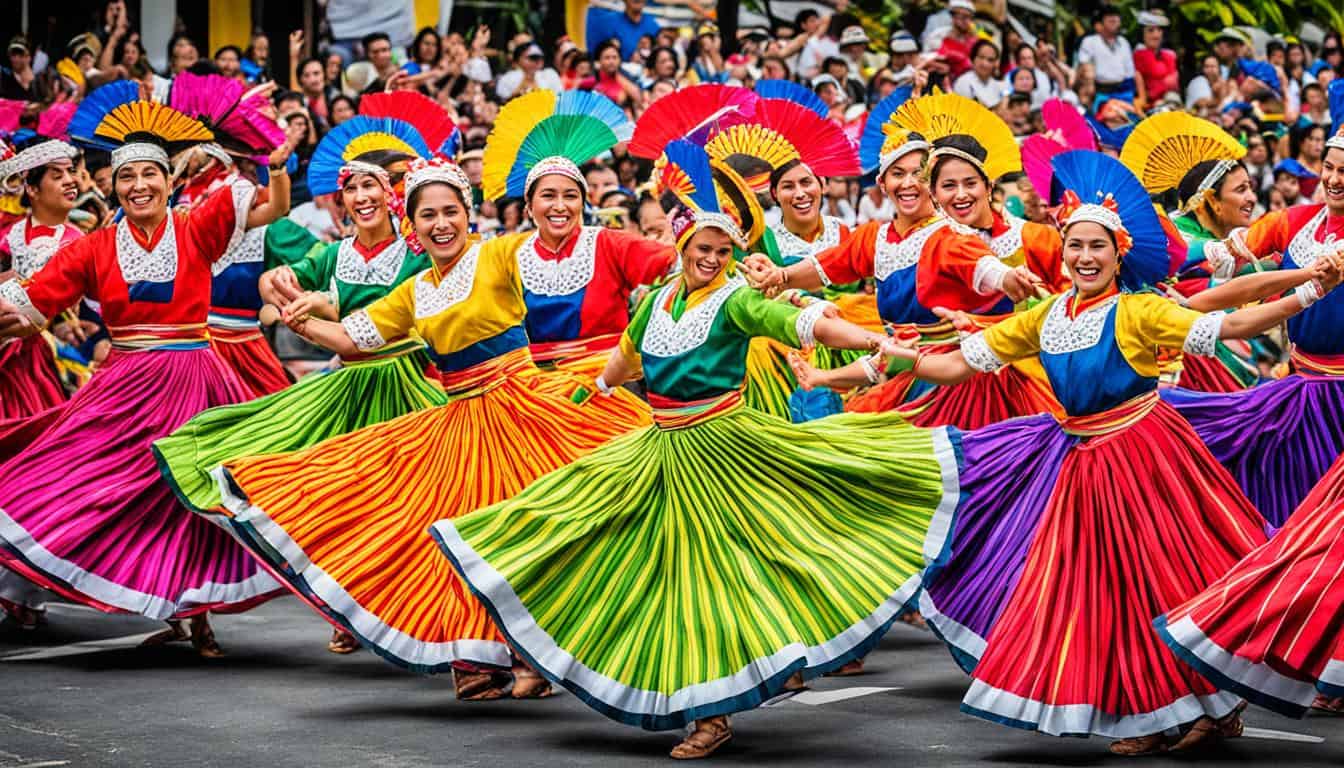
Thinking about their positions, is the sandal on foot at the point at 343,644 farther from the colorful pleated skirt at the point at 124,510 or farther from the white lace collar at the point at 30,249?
the white lace collar at the point at 30,249

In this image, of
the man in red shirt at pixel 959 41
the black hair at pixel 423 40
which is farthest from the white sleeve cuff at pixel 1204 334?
the man in red shirt at pixel 959 41

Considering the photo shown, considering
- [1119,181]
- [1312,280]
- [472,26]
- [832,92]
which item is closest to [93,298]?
[1119,181]

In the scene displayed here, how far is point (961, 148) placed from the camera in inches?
306

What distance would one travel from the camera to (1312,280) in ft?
19.1

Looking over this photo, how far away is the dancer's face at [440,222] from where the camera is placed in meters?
7.25

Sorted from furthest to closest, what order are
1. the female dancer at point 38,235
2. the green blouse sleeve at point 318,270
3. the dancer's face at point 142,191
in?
the female dancer at point 38,235 < the green blouse sleeve at point 318,270 < the dancer's face at point 142,191

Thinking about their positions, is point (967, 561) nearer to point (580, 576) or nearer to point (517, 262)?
point (580, 576)

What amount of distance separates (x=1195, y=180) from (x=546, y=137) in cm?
278

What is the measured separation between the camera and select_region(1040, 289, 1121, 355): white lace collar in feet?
20.0

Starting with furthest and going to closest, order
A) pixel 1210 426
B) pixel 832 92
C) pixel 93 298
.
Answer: pixel 832 92 → pixel 93 298 → pixel 1210 426

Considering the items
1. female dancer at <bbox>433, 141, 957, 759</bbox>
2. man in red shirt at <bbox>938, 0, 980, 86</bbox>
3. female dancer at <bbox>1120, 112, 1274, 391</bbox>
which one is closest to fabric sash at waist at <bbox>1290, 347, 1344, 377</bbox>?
female dancer at <bbox>1120, 112, 1274, 391</bbox>

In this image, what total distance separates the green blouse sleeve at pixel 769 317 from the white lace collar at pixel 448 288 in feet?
4.23

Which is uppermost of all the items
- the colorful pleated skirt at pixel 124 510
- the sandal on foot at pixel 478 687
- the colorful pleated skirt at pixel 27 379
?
the colorful pleated skirt at pixel 27 379

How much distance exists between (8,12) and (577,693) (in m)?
11.2
